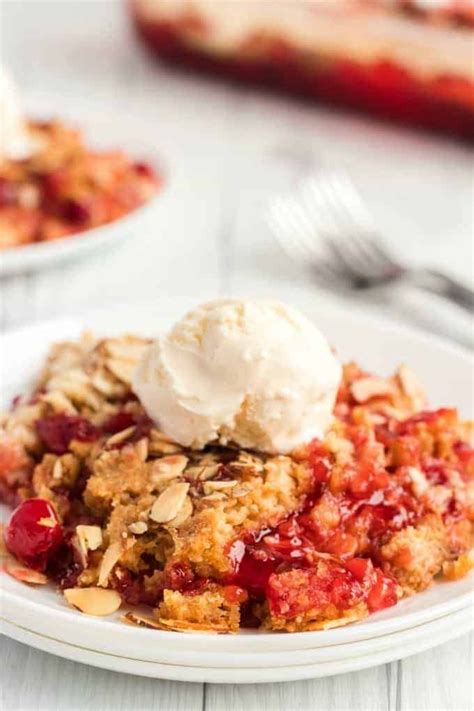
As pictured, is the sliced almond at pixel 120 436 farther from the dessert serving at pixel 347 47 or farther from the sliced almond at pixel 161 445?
the dessert serving at pixel 347 47

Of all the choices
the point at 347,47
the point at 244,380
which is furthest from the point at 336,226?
the point at 244,380

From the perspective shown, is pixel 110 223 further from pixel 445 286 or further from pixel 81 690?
pixel 81 690

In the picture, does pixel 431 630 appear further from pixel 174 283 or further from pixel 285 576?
pixel 174 283

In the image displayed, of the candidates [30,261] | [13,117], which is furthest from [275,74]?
[30,261]

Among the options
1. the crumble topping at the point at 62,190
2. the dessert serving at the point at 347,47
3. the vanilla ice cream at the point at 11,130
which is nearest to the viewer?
the crumble topping at the point at 62,190

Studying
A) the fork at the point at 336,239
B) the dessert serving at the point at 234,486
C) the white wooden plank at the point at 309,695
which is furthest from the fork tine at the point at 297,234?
the white wooden plank at the point at 309,695
